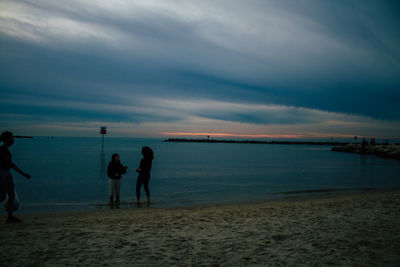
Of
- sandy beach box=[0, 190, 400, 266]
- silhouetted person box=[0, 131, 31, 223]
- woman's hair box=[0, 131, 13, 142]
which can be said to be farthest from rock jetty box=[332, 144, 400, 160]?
woman's hair box=[0, 131, 13, 142]

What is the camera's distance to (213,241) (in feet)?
19.0

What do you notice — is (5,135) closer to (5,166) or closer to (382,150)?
(5,166)

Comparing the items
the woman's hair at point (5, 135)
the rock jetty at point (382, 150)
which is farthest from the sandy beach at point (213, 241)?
the rock jetty at point (382, 150)

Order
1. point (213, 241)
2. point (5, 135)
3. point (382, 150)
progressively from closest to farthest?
point (213, 241)
point (5, 135)
point (382, 150)

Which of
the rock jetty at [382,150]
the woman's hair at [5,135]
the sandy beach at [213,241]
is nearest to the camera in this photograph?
the sandy beach at [213,241]

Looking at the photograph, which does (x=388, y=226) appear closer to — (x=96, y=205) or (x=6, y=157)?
(x=6, y=157)

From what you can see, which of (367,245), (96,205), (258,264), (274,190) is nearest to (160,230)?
(258,264)

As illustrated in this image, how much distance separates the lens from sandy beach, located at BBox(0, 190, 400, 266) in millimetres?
4711

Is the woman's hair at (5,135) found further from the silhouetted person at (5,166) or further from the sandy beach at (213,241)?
the sandy beach at (213,241)

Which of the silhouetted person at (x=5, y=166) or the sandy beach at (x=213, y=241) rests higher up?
the silhouetted person at (x=5, y=166)

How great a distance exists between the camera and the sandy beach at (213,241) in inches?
185

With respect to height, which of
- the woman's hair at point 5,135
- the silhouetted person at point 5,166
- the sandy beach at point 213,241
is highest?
the woman's hair at point 5,135

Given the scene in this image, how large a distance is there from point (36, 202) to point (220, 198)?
9108 mm

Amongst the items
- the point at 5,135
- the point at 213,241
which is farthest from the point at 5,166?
the point at 213,241
